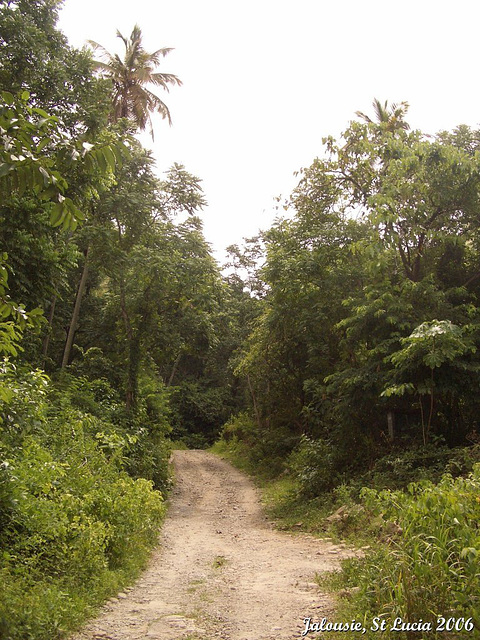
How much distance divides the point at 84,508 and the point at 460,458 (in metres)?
6.27

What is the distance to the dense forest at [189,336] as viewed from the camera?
4.18 meters

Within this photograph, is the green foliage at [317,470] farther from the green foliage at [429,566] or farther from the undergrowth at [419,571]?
the green foliage at [429,566]

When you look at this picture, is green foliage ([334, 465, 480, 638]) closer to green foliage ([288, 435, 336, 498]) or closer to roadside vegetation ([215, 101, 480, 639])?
roadside vegetation ([215, 101, 480, 639])

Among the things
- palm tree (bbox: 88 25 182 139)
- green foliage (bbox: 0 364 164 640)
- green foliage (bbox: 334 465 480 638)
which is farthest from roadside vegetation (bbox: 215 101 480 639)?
palm tree (bbox: 88 25 182 139)

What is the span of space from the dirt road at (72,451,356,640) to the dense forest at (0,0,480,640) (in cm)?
44

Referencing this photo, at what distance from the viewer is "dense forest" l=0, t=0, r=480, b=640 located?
13.7 ft

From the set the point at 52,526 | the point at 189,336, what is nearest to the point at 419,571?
the point at 52,526

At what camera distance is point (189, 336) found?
53.2 ft

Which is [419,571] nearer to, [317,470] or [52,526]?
[52,526]

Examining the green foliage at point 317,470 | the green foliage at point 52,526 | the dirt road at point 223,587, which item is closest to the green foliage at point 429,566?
the dirt road at point 223,587

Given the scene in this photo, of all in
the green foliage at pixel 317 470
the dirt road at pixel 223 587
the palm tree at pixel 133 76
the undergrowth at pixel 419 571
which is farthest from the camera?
the palm tree at pixel 133 76

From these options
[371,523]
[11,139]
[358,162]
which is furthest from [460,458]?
[11,139]

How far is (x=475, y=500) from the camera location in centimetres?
447

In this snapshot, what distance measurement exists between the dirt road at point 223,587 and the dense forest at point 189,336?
0.44 m
